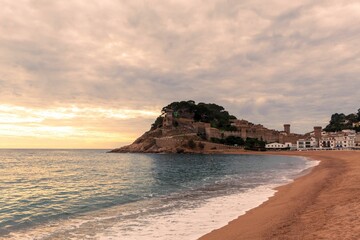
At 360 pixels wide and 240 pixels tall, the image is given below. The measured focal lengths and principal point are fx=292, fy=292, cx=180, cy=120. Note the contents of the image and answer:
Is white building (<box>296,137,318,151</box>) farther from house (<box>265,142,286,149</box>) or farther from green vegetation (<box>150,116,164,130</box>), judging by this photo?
green vegetation (<box>150,116,164,130</box>)

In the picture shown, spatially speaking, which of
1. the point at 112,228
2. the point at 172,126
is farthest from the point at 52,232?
the point at 172,126

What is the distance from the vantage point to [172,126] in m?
163

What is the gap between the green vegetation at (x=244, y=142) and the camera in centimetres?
16275

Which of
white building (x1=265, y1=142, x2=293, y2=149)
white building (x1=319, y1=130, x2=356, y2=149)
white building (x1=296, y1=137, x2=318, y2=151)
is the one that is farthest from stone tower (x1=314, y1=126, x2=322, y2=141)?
white building (x1=265, y1=142, x2=293, y2=149)

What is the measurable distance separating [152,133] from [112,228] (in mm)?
155115

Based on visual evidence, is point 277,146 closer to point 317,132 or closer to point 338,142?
point 317,132

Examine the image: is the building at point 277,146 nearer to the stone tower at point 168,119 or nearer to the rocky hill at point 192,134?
A: the rocky hill at point 192,134

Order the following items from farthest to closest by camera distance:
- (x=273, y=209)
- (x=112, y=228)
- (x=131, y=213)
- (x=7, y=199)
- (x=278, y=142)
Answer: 1. (x=278, y=142)
2. (x=7, y=199)
3. (x=131, y=213)
4. (x=273, y=209)
5. (x=112, y=228)

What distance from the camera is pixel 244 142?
170 m

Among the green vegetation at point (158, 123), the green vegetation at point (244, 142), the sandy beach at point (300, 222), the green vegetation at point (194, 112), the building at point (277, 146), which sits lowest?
the sandy beach at point (300, 222)

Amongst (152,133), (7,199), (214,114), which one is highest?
(214,114)

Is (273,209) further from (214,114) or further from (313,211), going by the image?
(214,114)

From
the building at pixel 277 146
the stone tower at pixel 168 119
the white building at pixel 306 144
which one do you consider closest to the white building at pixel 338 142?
the white building at pixel 306 144

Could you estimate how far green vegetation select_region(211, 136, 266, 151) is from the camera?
→ 163 m
